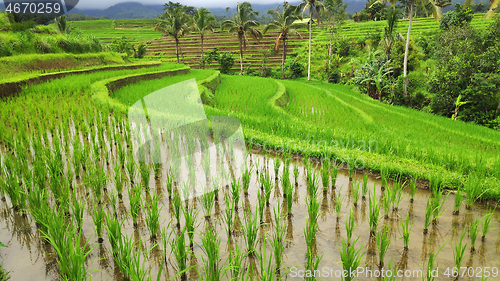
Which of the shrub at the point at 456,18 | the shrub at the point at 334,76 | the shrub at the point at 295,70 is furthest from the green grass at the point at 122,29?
the shrub at the point at 456,18

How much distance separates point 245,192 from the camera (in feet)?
8.04

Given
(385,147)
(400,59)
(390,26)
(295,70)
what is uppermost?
(390,26)

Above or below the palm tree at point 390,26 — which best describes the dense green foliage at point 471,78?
below

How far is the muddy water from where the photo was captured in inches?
63.6

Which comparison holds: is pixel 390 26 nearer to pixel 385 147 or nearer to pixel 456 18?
pixel 385 147

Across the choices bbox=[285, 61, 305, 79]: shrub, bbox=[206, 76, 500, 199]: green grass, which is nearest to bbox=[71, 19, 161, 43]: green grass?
bbox=[285, 61, 305, 79]: shrub

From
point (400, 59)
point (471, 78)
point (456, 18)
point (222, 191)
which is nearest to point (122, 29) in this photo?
point (400, 59)

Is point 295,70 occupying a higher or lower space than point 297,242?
higher

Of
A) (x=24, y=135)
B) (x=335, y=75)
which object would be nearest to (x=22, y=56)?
(x=24, y=135)

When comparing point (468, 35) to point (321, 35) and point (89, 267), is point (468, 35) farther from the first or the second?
point (321, 35)

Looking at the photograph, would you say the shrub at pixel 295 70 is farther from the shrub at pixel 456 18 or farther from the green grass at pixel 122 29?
the green grass at pixel 122 29

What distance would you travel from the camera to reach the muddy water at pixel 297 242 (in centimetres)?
162

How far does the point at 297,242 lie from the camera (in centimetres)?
186

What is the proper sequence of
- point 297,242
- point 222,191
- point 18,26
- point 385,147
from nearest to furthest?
point 297,242
point 222,191
point 385,147
point 18,26
